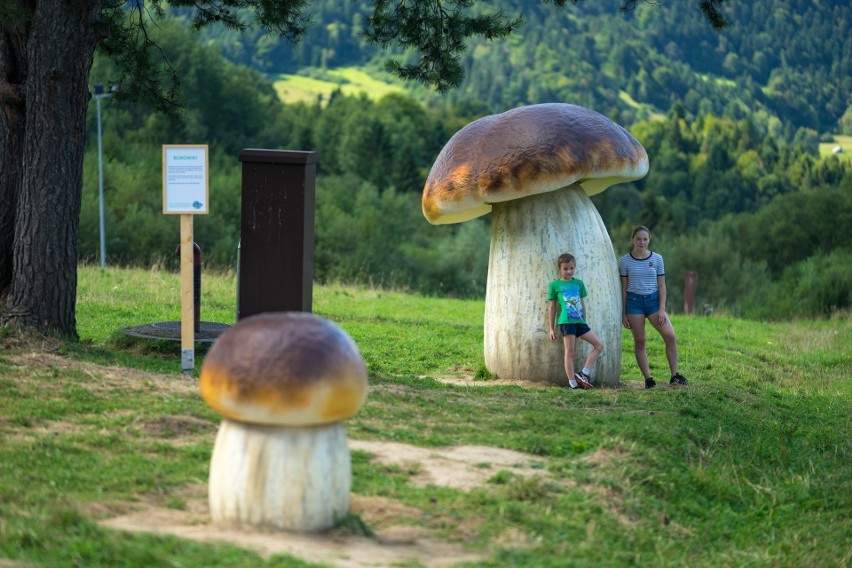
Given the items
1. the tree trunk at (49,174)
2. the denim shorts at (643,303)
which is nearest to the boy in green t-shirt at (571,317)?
the denim shorts at (643,303)

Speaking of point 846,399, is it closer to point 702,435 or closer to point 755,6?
point 702,435

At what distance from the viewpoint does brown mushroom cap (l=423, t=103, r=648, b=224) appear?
37.6 feet

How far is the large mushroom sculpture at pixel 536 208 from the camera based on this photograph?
11539mm

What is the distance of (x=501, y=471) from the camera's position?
7.54 meters

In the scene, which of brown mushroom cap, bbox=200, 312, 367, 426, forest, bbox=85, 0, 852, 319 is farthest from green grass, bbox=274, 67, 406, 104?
brown mushroom cap, bbox=200, 312, 367, 426

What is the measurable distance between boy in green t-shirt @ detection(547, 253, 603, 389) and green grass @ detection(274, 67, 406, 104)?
339 feet

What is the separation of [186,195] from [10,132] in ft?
8.58

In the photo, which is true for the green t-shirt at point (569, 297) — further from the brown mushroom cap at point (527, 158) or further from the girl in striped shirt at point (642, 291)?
the brown mushroom cap at point (527, 158)

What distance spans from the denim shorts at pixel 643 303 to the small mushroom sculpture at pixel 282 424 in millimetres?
6469

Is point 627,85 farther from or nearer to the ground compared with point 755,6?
nearer to the ground

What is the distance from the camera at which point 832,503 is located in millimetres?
8508

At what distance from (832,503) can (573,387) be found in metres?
3.54

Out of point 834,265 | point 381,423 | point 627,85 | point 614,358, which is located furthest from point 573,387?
point 627,85

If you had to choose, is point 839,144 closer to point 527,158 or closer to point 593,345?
point 593,345
